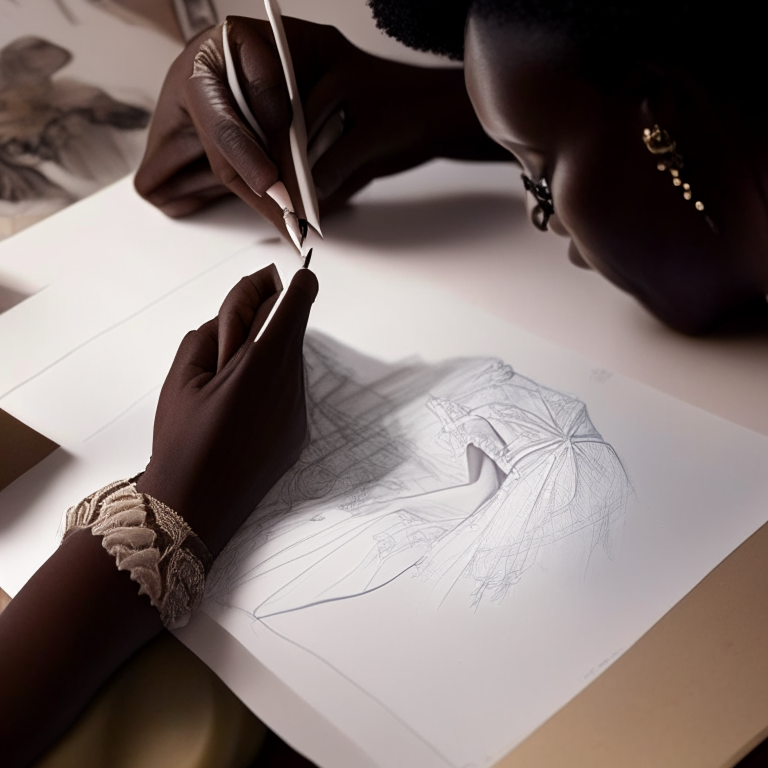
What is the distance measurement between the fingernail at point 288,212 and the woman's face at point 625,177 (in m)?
0.15

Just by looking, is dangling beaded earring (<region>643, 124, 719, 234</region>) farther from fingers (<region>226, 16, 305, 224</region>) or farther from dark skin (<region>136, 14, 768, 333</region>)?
fingers (<region>226, 16, 305, 224</region>)

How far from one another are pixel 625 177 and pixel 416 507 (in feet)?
0.87

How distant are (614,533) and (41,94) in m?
0.72

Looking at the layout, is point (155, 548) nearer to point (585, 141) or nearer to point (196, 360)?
point (196, 360)

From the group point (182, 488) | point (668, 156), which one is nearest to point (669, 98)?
point (668, 156)

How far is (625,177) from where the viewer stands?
0.57m

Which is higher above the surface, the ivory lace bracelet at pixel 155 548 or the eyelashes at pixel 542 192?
the eyelashes at pixel 542 192

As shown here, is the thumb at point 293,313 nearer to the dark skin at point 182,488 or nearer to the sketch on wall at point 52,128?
the dark skin at point 182,488

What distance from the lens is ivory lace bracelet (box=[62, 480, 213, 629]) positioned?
51cm

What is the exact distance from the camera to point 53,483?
2.05ft

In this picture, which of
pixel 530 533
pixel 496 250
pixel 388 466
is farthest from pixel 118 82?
pixel 530 533

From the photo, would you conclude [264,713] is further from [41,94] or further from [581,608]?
[41,94]

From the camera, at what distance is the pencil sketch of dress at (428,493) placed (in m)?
0.54

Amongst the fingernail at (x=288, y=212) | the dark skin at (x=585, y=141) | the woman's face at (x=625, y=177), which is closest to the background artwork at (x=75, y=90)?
the dark skin at (x=585, y=141)
